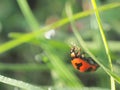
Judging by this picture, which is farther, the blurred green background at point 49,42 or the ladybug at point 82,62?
the blurred green background at point 49,42

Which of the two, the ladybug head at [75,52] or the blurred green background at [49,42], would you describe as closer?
the ladybug head at [75,52]

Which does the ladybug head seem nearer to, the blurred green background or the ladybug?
the ladybug

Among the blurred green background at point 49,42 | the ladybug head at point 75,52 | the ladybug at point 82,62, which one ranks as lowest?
the blurred green background at point 49,42

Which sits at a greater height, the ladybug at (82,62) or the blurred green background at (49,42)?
the ladybug at (82,62)

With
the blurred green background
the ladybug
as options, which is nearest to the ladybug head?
the ladybug

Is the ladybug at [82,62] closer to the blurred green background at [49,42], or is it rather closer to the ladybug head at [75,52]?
the ladybug head at [75,52]

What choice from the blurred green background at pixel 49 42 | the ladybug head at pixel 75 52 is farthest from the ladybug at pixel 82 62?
the blurred green background at pixel 49 42

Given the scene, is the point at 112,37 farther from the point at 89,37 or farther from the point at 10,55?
the point at 10,55
